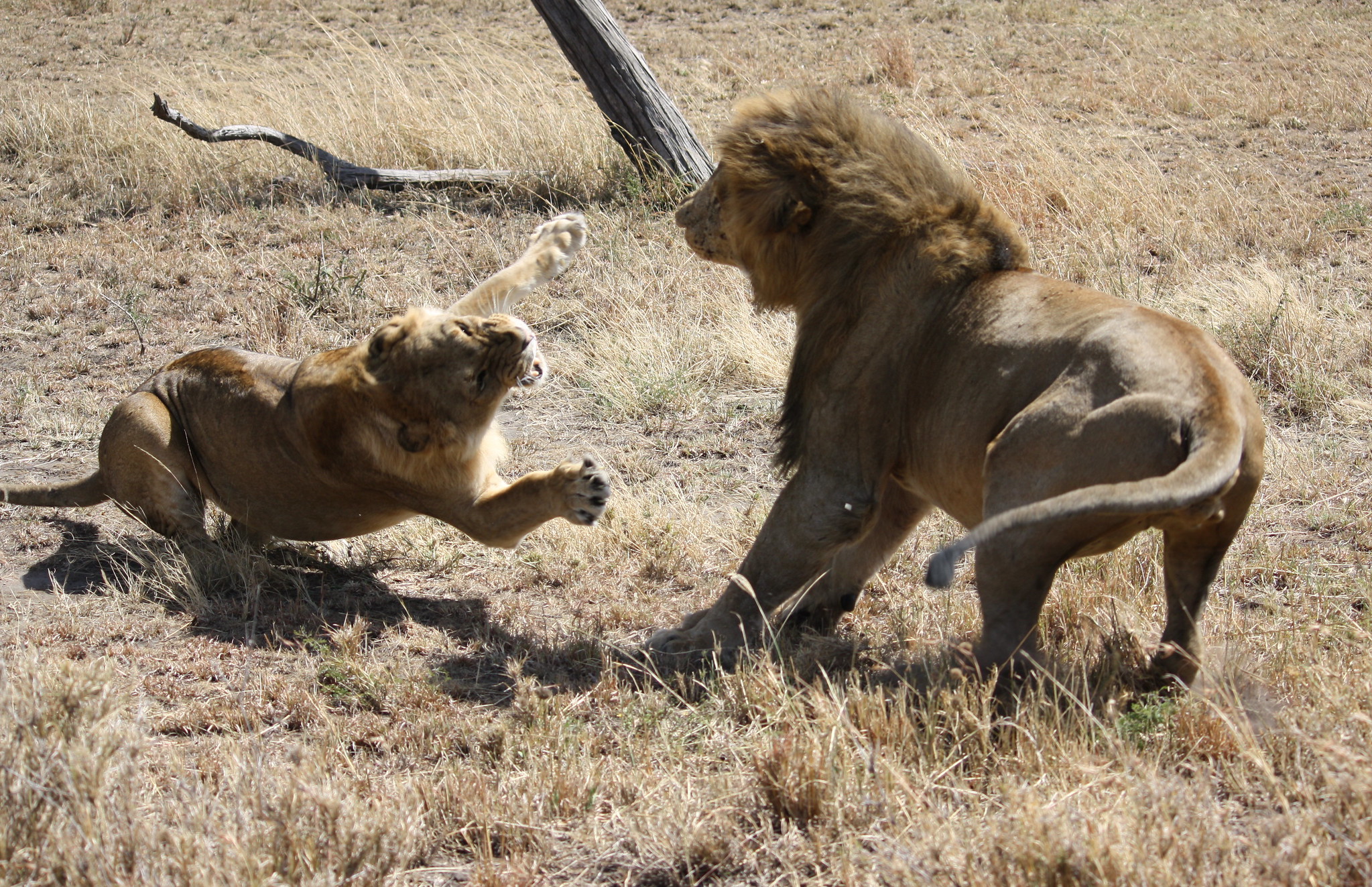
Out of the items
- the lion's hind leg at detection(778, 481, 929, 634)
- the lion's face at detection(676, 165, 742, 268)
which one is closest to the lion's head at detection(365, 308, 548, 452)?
the lion's face at detection(676, 165, 742, 268)

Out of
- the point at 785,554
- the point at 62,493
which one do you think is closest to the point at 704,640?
the point at 785,554

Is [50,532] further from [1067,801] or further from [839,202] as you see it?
[1067,801]

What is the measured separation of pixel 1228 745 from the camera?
3.21m

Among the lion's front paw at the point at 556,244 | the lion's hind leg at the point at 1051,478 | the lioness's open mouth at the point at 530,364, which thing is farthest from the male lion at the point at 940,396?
the lion's front paw at the point at 556,244

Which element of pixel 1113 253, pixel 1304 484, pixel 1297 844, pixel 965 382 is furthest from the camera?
pixel 1113 253

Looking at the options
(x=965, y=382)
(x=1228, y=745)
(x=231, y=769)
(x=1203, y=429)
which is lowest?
(x=231, y=769)

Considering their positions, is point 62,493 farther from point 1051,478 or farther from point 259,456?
point 1051,478

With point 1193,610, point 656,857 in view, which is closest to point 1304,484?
point 1193,610

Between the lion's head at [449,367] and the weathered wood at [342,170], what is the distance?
5487mm

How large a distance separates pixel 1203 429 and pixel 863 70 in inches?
501

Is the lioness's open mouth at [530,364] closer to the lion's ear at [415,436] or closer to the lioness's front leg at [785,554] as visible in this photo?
the lion's ear at [415,436]

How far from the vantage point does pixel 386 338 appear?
4543mm

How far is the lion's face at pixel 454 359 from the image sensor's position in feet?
14.7

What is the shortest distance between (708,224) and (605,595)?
1.57 m
